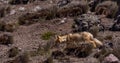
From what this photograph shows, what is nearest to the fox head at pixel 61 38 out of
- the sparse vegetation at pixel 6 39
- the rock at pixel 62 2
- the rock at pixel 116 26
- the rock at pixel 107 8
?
the sparse vegetation at pixel 6 39

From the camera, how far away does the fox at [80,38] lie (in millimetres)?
15289

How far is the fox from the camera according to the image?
50.2 feet

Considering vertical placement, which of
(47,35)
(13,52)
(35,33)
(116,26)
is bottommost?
(35,33)

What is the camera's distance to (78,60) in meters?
14.2

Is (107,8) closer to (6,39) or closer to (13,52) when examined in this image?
(6,39)

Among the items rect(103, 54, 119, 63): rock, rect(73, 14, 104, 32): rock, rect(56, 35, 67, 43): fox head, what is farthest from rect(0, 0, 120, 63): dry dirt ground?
rect(103, 54, 119, 63): rock

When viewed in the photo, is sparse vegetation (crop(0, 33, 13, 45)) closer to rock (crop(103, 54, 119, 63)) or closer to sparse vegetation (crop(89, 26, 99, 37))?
sparse vegetation (crop(89, 26, 99, 37))

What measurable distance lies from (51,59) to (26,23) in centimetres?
555

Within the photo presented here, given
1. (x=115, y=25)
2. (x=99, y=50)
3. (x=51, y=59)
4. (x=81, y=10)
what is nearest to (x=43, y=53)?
(x=51, y=59)

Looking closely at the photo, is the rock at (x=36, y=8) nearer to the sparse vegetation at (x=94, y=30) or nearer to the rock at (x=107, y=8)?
the rock at (x=107, y=8)

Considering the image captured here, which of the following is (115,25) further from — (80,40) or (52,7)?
(52,7)

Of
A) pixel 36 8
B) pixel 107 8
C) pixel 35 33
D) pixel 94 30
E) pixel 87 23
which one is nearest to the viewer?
pixel 94 30

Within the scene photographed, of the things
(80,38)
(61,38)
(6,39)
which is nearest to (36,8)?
(6,39)

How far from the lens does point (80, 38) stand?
1552 cm
